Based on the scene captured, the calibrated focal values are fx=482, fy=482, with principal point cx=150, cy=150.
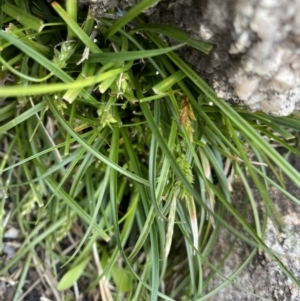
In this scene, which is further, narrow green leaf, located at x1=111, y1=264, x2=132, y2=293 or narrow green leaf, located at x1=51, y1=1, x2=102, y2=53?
narrow green leaf, located at x1=111, y1=264, x2=132, y2=293

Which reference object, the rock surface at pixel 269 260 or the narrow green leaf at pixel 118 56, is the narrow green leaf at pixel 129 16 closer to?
the narrow green leaf at pixel 118 56

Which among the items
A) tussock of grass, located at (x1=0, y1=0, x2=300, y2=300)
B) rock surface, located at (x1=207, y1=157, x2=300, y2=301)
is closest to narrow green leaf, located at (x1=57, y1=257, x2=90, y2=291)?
tussock of grass, located at (x1=0, y1=0, x2=300, y2=300)

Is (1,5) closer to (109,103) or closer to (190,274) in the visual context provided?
(109,103)

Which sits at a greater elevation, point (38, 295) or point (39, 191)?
point (39, 191)

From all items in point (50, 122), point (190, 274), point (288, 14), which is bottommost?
point (190, 274)

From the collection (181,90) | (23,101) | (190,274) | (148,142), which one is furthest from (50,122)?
(190,274)

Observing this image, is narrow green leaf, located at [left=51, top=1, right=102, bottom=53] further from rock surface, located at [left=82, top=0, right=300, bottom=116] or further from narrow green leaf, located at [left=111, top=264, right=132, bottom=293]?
narrow green leaf, located at [left=111, top=264, right=132, bottom=293]

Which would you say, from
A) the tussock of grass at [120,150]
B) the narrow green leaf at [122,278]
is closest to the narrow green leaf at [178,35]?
the tussock of grass at [120,150]
